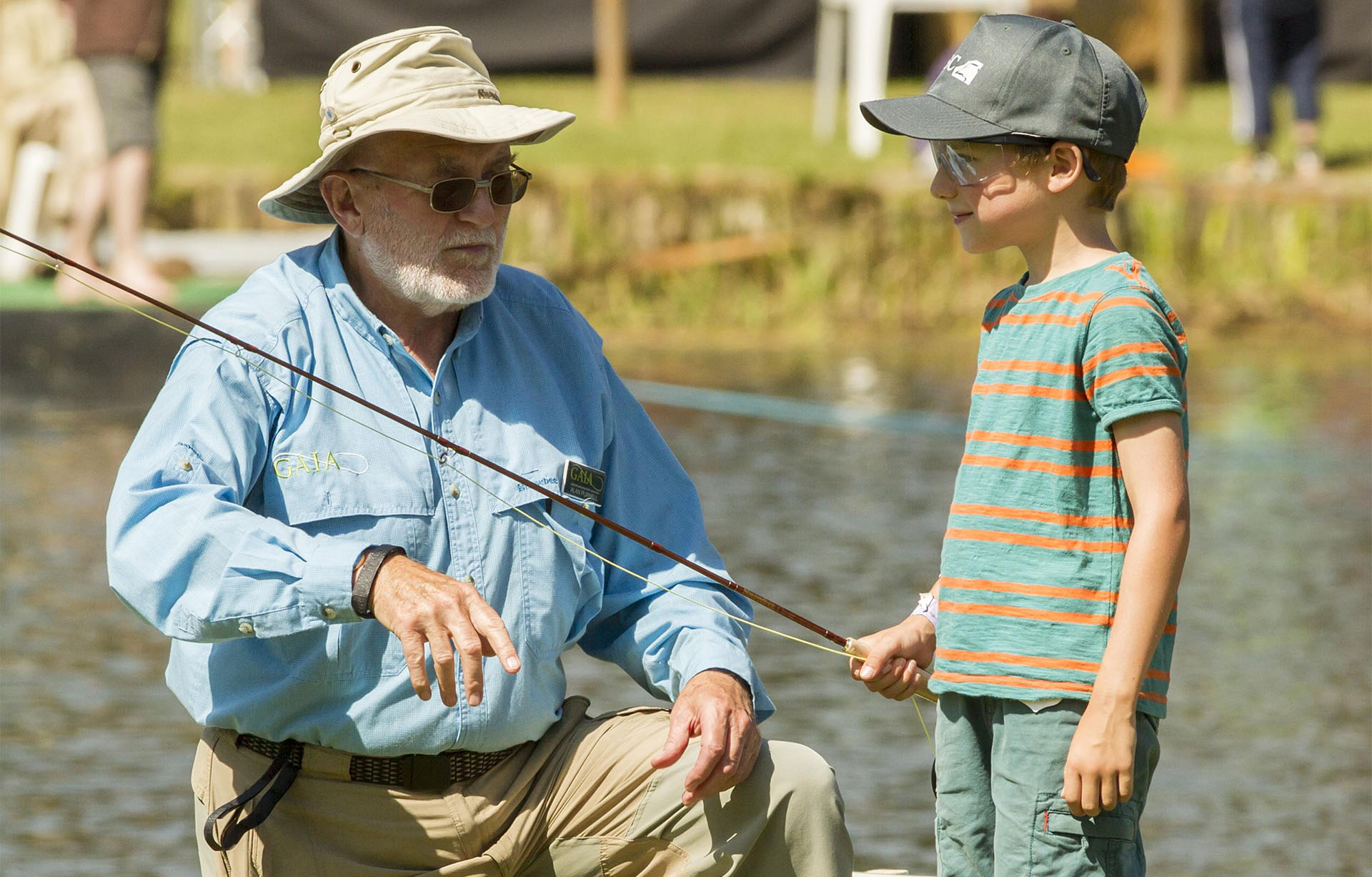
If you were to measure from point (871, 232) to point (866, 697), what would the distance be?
655cm

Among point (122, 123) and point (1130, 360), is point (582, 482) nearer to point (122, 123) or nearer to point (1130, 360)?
point (1130, 360)

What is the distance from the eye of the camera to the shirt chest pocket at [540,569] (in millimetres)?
3053

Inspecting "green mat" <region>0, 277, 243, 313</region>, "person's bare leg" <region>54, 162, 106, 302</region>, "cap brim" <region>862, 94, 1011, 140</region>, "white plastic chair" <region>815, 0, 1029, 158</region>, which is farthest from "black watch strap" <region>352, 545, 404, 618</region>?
"white plastic chair" <region>815, 0, 1029, 158</region>

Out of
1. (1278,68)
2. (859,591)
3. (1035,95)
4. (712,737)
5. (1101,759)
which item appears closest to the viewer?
(1101,759)

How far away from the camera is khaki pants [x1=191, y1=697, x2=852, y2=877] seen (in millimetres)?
3008

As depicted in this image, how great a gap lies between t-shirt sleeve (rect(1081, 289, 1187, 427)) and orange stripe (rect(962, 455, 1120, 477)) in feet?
0.23

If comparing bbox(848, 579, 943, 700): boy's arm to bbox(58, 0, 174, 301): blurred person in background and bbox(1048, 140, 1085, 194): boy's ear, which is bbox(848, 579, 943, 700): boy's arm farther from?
bbox(58, 0, 174, 301): blurred person in background

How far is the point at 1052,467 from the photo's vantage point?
273 cm

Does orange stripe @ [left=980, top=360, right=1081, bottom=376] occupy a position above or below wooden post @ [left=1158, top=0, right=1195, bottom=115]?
below

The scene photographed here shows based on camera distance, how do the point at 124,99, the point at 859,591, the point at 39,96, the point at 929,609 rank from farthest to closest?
the point at 39,96
the point at 124,99
the point at 859,591
the point at 929,609

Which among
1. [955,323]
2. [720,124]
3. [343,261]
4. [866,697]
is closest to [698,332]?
[955,323]

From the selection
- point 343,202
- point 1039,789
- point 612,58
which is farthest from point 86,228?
point 1039,789

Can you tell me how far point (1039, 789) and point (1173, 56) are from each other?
13.4 meters

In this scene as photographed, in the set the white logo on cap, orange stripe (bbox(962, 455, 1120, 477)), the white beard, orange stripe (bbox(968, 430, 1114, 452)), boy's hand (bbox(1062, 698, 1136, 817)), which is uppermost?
the white logo on cap
